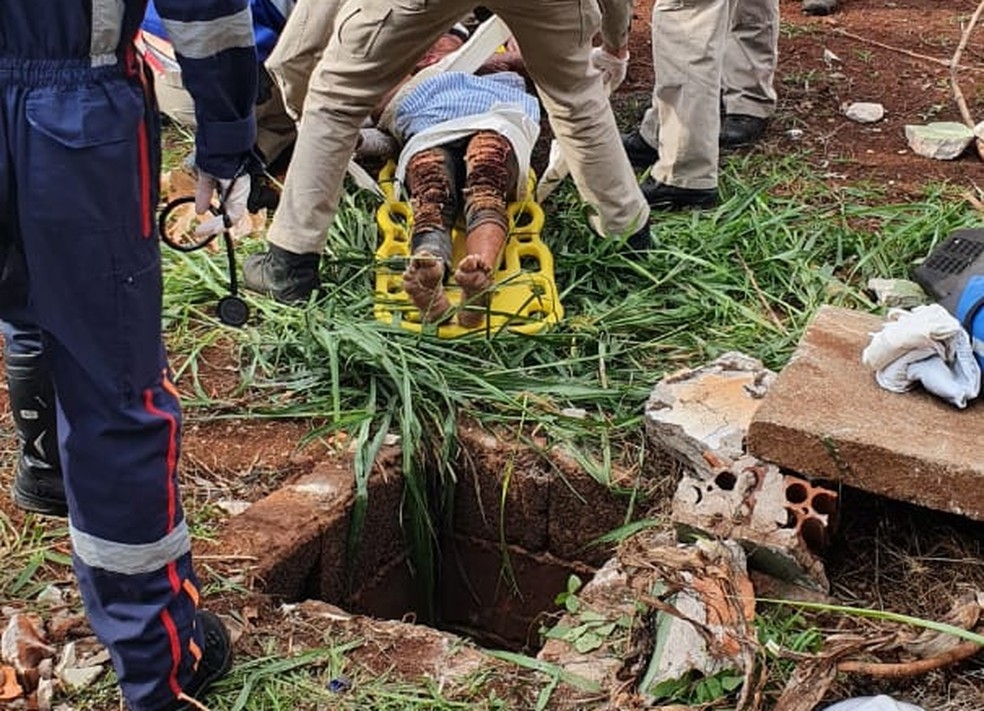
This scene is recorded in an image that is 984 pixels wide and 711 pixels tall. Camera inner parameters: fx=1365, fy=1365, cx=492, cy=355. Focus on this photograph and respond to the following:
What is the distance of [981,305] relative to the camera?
295 cm

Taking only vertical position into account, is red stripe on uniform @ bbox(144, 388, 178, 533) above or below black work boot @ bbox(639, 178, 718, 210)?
above

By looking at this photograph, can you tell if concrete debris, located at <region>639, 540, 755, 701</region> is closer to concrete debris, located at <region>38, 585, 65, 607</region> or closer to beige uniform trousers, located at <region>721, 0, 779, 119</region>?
concrete debris, located at <region>38, 585, 65, 607</region>

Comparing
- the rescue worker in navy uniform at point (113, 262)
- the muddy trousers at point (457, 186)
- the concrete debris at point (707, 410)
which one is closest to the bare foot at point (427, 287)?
the muddy trousers at point (457, 186)

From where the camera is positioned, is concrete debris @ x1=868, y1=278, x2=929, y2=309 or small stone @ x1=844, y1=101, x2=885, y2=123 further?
small stone @ x1=844, y1=101, x2=885, y2=123

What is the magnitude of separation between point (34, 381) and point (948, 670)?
1832 millimetres

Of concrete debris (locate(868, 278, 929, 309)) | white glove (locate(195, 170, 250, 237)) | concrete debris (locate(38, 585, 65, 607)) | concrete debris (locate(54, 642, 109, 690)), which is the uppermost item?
white glove (locate(195, 170, 250, 237))

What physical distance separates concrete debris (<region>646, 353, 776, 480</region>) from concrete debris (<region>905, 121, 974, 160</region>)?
2042 mm

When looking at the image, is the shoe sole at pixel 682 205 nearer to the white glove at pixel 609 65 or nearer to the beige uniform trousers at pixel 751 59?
the white glove at pixel 609 65

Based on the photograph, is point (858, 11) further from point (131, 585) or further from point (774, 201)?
point (131, 585)

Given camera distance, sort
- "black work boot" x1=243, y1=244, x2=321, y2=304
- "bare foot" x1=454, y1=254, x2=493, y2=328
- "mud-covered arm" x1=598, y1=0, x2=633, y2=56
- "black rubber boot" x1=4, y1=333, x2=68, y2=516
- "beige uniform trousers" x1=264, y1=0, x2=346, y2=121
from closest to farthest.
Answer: "black rubber boot" x1=4, y1=333, x2=68, y2=516 < "bare foot" x1=454, y1=254, x2=493, y2=328 < "black work boot" x1=243, y1=244, x2=321, y2=304 < "mud-covered arm" x1=598, y1=0, x2=633, y2=56 < "beige uniform trousers" x1=264, y1=0, x2=346, y2=121

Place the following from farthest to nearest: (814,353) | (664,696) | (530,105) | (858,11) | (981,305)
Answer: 1. (858,11)
2. (530,105)
3. (814,353)
4. (981,305)
5. (664,696)

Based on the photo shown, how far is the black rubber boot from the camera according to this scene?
2.65 meters

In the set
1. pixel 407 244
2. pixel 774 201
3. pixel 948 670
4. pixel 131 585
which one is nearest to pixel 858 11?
pixel 774 201

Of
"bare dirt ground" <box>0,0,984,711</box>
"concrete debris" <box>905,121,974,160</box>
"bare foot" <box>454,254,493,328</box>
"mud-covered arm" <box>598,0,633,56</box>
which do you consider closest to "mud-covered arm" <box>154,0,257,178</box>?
"bare dirt ground" <box>0,0,984,711</box>
